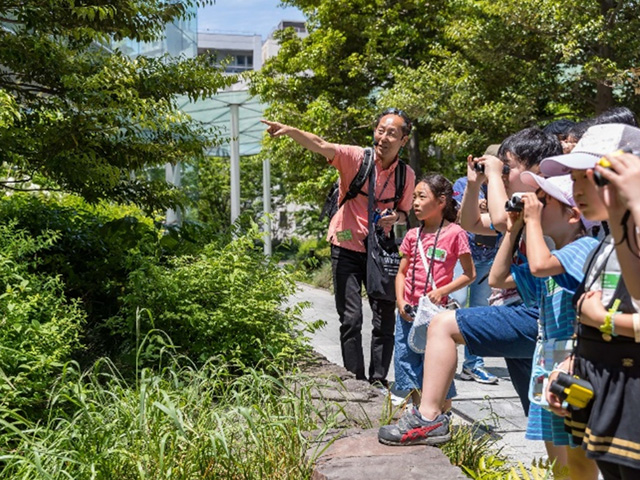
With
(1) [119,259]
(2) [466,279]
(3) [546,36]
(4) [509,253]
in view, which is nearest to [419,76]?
(3) [546,36]

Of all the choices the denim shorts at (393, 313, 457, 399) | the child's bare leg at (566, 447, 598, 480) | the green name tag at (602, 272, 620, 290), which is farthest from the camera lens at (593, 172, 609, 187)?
Answer: the denim shorts at (393, 313, 457, 399)

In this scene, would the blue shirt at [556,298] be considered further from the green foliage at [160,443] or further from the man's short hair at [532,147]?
the green foliage at [160,443]

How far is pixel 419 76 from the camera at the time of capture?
15711 mm

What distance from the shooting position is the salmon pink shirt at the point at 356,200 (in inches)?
218

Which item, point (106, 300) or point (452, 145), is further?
point (452, 145)

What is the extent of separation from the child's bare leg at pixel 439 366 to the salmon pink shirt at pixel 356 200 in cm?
183

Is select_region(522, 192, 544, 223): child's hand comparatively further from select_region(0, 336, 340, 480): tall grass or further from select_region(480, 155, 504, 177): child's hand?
select_region(0, 336, 340, 480): tall grass

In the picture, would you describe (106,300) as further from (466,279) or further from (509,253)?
(509,253)

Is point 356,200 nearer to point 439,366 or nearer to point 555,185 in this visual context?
point 439,366

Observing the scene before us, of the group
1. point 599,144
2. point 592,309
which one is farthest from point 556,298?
point 599,144

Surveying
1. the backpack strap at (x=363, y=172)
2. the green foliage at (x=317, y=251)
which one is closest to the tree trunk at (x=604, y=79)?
the green foliage at (x=317, y=251)

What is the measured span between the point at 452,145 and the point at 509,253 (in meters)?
11.2

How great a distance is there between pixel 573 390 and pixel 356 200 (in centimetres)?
323

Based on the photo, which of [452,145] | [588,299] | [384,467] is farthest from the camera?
[452,145]
